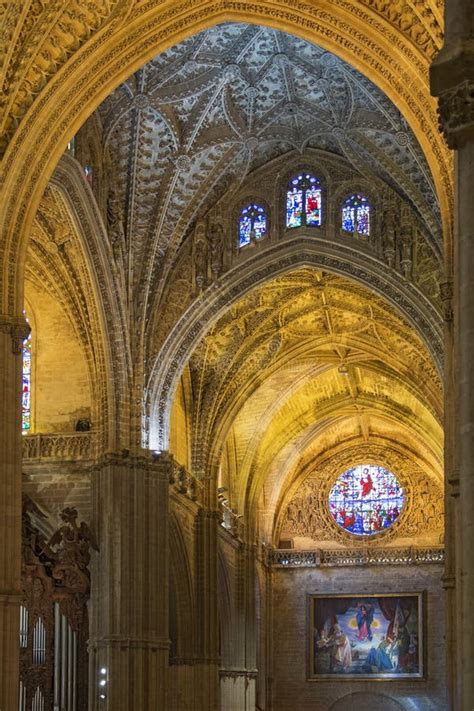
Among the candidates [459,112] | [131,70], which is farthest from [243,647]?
[459,112]

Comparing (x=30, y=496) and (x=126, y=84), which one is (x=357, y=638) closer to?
(x=30, y=496)

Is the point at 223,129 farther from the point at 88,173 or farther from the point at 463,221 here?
the point at 463,221

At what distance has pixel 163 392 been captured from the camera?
31.8m

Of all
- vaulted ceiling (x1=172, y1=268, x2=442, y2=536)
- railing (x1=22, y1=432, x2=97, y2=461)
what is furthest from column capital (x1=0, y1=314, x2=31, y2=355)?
vaulted ceiling (x1=172, y1=268, x2=442, y2=536)

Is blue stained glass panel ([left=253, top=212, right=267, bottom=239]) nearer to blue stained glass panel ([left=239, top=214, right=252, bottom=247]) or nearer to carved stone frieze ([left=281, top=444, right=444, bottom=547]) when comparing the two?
blue stained glass panel ([left=239, top=214, right=252, bottom=247])

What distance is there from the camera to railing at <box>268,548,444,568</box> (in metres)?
46.2

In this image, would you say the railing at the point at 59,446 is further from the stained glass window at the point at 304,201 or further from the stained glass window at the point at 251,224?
the stained glass window at the point at 304,201

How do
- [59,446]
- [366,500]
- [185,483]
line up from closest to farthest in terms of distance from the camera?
1. [59,446]
2. [185,483]
3. [366,500]

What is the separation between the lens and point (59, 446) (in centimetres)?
3128

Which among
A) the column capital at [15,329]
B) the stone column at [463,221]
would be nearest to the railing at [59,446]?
the column capital at [15,329]

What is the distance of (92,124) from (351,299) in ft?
33.1

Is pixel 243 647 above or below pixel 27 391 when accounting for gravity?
below

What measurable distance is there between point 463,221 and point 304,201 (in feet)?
65.1

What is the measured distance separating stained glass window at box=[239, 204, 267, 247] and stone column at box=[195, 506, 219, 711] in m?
8.10
